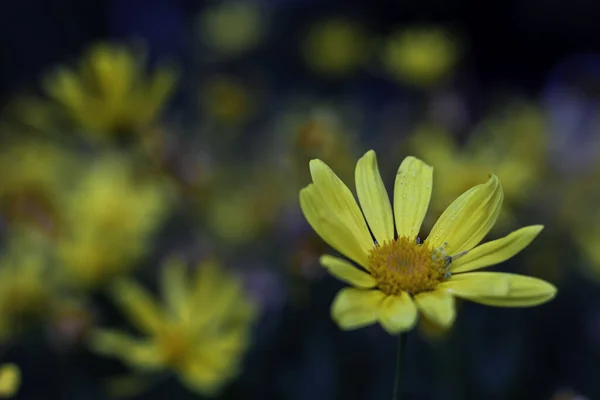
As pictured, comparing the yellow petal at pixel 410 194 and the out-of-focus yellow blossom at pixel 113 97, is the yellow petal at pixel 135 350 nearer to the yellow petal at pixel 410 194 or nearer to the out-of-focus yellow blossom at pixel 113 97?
the out-of-focus yellow blossom at pixel 113 97

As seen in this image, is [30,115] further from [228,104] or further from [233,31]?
[233,31]

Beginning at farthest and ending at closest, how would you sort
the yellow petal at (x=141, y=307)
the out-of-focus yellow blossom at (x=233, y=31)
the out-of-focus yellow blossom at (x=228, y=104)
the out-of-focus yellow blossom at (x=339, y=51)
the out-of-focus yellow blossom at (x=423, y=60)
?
1. the out-of-focus yellow blossom at (x=233, y=31)
2. the out-of-focus yellow blossom at (x=339, y=51)
3. the out-of-focus yellow blossom at (x=228, y=104)
4. the out-of-focus yellow blossom at (x=423, y=60)
5. the yellow petal at (x=141, y=307)

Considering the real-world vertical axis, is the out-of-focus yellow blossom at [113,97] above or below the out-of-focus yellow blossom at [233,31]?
below

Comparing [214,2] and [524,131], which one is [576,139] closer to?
[524,131]

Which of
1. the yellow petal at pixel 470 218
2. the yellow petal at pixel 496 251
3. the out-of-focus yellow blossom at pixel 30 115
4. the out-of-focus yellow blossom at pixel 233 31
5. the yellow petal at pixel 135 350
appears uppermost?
the out-of-focus yellow blossom at pixel 233 31

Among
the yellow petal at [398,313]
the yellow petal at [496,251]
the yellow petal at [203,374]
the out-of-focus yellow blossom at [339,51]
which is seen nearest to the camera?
the yellow petal at [398,313]

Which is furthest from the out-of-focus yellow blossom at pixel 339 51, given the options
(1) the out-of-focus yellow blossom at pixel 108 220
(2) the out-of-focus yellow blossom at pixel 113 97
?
(2) the out-of-focus yellow blossom at pixel 113 97

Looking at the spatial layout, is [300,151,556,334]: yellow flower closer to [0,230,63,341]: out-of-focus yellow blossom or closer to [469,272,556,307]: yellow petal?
[469,272,556,307]: yellow petal
